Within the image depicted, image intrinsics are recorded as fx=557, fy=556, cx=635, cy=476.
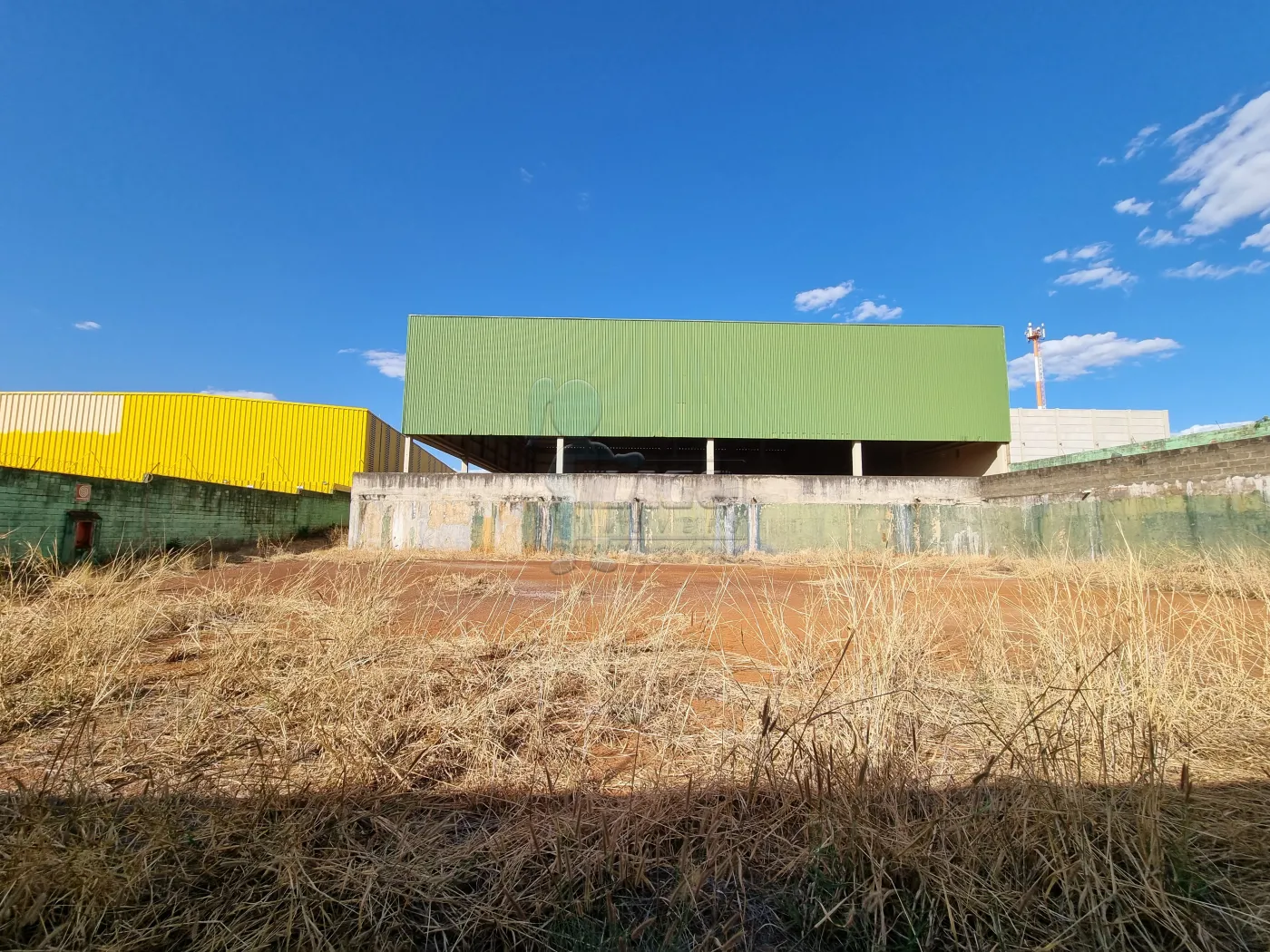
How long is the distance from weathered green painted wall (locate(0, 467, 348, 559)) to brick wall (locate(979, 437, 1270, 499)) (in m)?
18.9

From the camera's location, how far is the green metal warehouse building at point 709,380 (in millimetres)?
21531

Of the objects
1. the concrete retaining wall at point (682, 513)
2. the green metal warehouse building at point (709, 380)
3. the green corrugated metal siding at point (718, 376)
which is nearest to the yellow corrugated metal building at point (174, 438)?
the green metal warehouse building at point (709, 380)

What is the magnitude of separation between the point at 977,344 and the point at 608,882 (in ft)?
83.2

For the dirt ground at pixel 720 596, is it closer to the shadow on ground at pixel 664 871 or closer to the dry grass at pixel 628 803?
the dry grass at pixel 628 803

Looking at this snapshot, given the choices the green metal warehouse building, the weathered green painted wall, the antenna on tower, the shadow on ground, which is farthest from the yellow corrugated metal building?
the antenna on tower

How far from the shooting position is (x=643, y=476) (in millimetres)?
18953

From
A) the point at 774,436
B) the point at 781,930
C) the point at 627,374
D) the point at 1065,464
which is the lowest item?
the point at 781,930

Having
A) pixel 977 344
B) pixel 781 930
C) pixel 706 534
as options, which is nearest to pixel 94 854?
pixel 781 930

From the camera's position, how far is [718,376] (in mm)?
21812

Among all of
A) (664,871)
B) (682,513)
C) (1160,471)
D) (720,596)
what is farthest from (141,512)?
(1160,471)

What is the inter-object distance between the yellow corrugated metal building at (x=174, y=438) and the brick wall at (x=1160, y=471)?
874 inches

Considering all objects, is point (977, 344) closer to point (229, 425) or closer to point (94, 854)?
point (94, 854)

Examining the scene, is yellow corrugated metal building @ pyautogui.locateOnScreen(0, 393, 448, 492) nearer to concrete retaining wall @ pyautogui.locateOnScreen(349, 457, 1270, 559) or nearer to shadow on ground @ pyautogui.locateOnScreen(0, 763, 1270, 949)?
concrete retaining wall @ pyautogui.locateOnScreen(349, 457, 1270, 559)

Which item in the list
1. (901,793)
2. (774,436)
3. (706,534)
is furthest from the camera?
(774,436)
